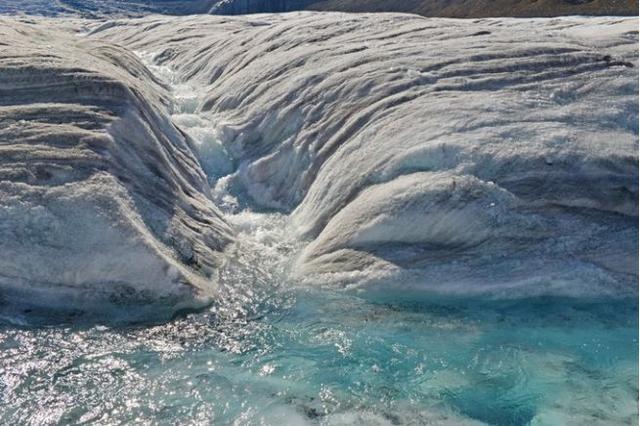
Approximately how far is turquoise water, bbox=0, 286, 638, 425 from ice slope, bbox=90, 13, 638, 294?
769 millimetres

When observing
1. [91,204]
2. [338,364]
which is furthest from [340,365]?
[91,204]

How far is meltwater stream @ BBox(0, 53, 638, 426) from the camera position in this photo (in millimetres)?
7227

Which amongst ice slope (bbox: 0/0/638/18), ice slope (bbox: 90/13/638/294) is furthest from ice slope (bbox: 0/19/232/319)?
ice slope (bbox: 0/0/638/18)

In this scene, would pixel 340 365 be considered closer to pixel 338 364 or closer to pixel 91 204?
pixel 338 364

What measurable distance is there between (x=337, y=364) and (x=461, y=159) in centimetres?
439

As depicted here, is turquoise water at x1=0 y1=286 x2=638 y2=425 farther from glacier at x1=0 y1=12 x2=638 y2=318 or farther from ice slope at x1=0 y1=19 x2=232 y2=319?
ice slope at x1=0 y1=19 x2=232 y2=319

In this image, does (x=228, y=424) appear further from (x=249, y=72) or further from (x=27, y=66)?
(x=249, y=72)

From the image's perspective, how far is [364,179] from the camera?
11.5 meters

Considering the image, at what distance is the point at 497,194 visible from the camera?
1020 cm

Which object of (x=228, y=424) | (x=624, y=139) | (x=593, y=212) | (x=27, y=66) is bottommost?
(x=228, y=424)

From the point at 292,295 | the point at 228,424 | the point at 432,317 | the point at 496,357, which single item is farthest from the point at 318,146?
the point at 228,424

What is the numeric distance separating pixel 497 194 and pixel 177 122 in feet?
33.8

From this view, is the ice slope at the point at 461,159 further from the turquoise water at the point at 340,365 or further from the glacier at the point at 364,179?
the turquoise water at the point at 340,365

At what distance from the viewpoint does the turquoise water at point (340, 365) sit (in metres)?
7.22
